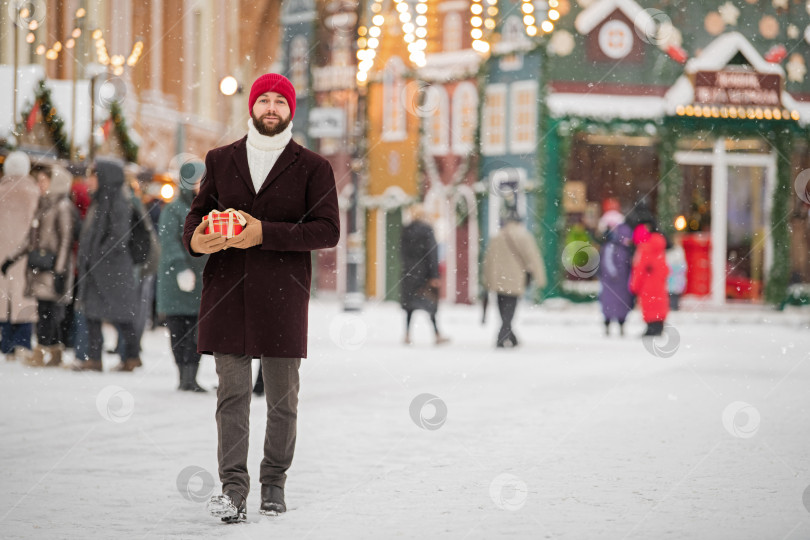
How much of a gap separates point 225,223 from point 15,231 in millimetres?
7680

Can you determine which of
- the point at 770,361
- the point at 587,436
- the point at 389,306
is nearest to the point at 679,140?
the point at 389,306

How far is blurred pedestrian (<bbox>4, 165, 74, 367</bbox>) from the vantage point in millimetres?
11805

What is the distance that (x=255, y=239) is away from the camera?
5.11 meters

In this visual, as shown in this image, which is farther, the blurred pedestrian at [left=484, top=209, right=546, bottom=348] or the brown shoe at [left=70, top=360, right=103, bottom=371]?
the blurred pedestrian at [left=484, top=209, right=546, bottom=348]

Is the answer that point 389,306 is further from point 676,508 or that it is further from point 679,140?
point 676,508

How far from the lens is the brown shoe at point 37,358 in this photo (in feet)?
39.5

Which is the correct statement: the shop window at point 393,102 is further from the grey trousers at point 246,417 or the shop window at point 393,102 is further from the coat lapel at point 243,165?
the grey trousers at point 246,417
